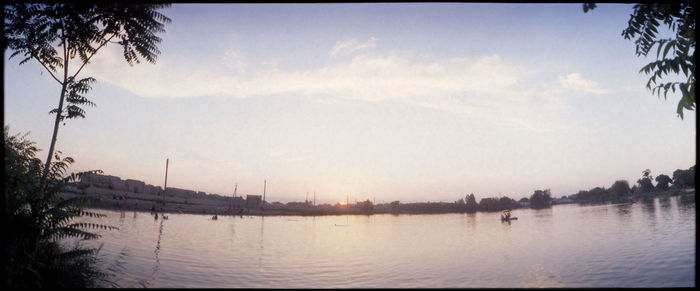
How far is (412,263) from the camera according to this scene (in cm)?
2714

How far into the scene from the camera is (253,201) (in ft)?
359

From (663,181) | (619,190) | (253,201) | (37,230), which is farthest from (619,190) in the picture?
(37,230)

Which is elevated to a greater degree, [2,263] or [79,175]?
[79,175]

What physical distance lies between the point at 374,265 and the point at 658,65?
2336 cm

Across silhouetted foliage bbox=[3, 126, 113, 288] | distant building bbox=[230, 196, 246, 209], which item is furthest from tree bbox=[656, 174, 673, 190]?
silhouetted foliage bbox=[3, 126, 113, 288]

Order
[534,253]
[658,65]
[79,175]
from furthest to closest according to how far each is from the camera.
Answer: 1. [534,253]
2. [79,175]
3. [658,65]

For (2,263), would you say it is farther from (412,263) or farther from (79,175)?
(412,263)

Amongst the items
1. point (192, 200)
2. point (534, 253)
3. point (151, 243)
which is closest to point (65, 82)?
point (151, 243)

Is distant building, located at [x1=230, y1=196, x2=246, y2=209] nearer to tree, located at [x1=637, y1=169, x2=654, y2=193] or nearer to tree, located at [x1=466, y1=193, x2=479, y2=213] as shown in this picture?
tree, located at [x1=466, y1=193, x2=479, y2=213]

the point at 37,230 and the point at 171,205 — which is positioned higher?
the point at 37,230

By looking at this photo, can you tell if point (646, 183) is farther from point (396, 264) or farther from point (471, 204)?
point (396, 264)

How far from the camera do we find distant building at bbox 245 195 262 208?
109m

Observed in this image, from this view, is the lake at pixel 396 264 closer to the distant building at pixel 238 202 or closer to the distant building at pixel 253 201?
the distant building at pixel 253 201

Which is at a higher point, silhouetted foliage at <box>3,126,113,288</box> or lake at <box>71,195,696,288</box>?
silhouetted foliage at <box>3,126,113,288</box>
